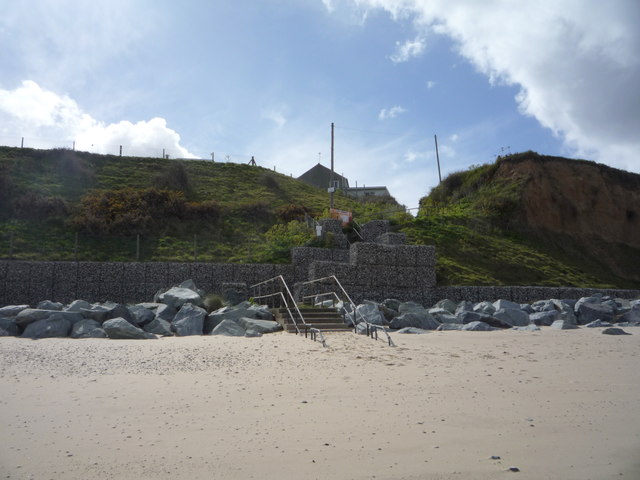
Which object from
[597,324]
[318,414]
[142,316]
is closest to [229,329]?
[142,316]

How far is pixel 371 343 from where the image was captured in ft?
29.8

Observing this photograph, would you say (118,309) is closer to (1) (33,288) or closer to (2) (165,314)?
(2) (165,314)

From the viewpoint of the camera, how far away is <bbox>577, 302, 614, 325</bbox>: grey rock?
14.0m

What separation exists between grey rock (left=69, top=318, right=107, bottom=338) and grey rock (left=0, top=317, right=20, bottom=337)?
50.4 inches

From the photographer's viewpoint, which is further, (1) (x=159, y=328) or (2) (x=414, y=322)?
(2) (x=414, y=322)

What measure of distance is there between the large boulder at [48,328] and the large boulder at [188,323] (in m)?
2.25

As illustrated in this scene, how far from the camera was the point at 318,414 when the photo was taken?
14.8ft

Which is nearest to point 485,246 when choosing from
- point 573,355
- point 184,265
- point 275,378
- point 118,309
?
point 184,265

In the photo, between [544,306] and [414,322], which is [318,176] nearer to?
[544,306]

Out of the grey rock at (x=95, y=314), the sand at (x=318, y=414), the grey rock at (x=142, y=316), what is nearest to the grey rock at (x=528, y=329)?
the sand at (x=318, y=414)

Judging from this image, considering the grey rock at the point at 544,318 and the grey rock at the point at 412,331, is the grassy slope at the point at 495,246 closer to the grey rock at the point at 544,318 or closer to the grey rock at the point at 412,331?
the grey rock at the point at 544,318

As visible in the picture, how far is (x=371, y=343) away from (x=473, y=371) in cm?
284

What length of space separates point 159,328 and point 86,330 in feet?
4.98

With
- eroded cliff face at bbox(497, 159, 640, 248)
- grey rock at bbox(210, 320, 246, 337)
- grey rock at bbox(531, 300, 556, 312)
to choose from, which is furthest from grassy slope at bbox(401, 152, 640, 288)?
grey rock at bbox(210, 320, 246, 337)
